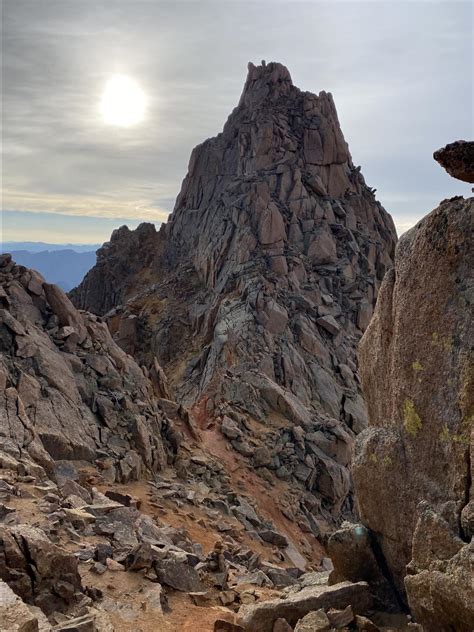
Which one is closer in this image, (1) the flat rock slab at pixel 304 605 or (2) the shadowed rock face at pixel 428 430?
(2) the shadowed rock face at pixel 428 430

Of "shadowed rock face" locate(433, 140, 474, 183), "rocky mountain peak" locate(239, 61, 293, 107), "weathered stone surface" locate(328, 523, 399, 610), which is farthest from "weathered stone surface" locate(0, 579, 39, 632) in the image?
"rocky mountain peak" locate(239, 61, 293, 107)

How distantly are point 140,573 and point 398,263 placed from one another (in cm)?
959

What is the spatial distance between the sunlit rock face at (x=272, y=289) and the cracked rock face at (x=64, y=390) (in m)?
8.70

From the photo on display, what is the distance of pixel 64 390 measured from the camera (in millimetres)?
25000

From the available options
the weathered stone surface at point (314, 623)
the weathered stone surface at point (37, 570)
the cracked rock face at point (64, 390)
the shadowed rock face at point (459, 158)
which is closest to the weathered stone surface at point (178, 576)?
the weathered stone surface at point (37, 570)

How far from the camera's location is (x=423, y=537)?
955cm

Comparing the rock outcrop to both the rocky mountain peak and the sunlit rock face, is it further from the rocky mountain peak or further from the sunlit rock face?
the rocky mountain peak

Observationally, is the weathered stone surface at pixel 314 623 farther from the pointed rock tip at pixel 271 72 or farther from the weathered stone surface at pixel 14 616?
the pointed rock tip at pixel 271 72

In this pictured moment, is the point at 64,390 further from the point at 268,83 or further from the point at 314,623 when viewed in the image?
the point at 268,83

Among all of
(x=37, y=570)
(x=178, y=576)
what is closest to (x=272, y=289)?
(x=178, y=576)

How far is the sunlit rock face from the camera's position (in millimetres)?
36219

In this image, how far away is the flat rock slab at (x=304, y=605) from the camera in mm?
10672

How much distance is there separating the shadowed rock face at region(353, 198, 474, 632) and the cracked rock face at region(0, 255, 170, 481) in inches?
516

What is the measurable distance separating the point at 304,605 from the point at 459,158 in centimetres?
936
